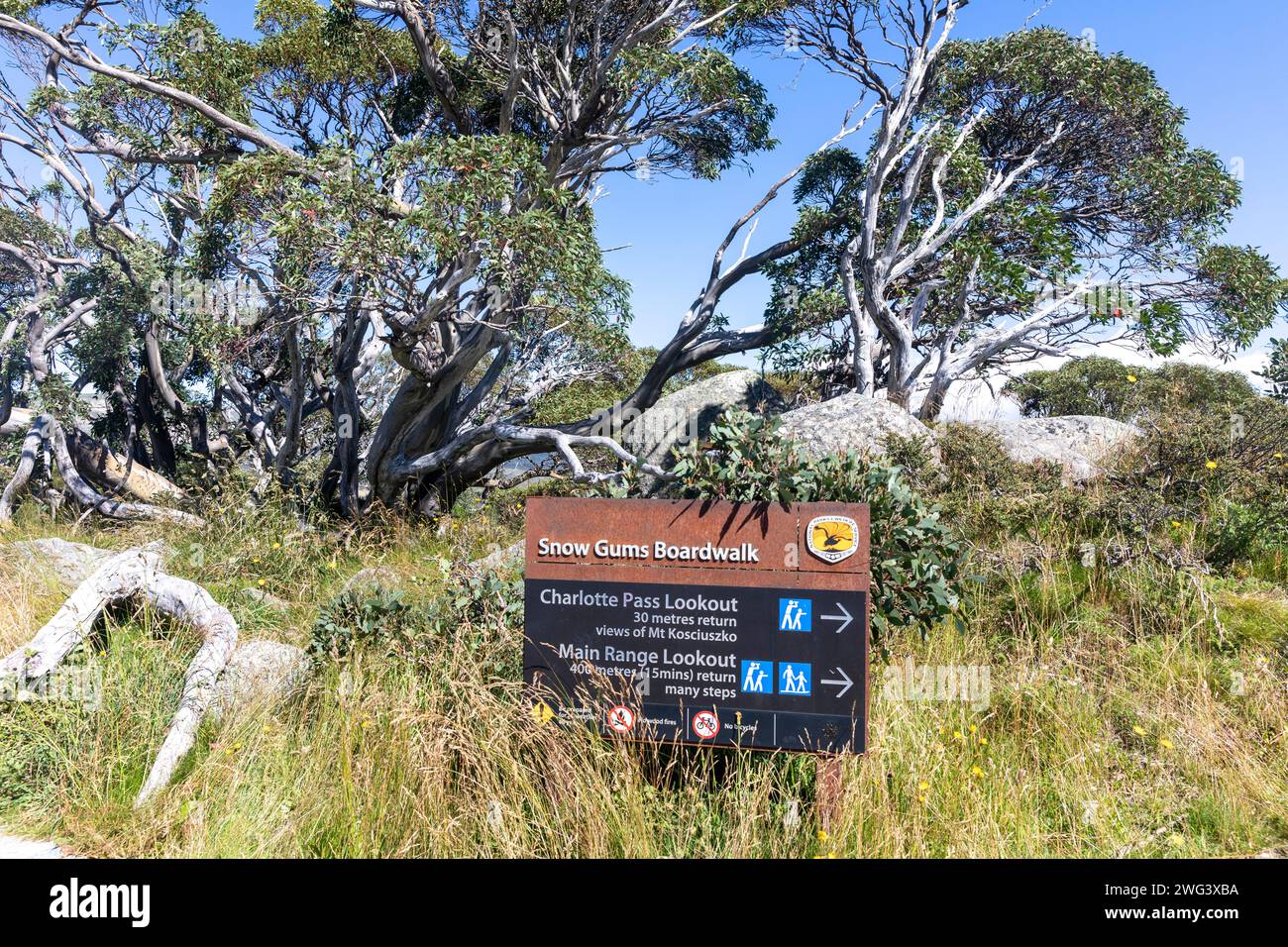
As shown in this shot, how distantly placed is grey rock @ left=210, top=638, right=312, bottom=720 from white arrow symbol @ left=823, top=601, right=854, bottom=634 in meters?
3.07

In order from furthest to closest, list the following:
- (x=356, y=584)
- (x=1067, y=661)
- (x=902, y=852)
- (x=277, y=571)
Answer: (x=277, y=571) < (x=356, y=584) < (x=1067, y=661) < (x=902, y=852)

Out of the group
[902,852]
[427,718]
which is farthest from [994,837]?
[427,718]

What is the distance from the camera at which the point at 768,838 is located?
3699 mm

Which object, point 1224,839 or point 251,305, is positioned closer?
point 1224,839

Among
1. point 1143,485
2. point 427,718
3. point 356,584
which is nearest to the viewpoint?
point 427,718

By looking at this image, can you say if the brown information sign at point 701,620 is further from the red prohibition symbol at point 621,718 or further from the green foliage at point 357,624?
the green foliage at point 357,624

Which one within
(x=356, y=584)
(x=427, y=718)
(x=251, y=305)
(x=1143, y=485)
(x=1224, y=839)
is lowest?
(x=1224, y=839)

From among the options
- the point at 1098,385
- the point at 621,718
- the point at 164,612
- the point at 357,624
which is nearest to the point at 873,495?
the point at 621,718

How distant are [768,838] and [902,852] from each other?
0.54m

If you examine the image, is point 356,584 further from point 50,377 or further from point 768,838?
point 50,377

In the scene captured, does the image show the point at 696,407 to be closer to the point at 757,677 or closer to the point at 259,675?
the point at 259,675

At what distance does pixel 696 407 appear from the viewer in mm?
11734

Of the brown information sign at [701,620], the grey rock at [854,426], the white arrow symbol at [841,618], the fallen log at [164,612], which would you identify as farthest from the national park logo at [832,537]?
the grey rock at [854,426]

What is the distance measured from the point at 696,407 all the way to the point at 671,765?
824 cm
